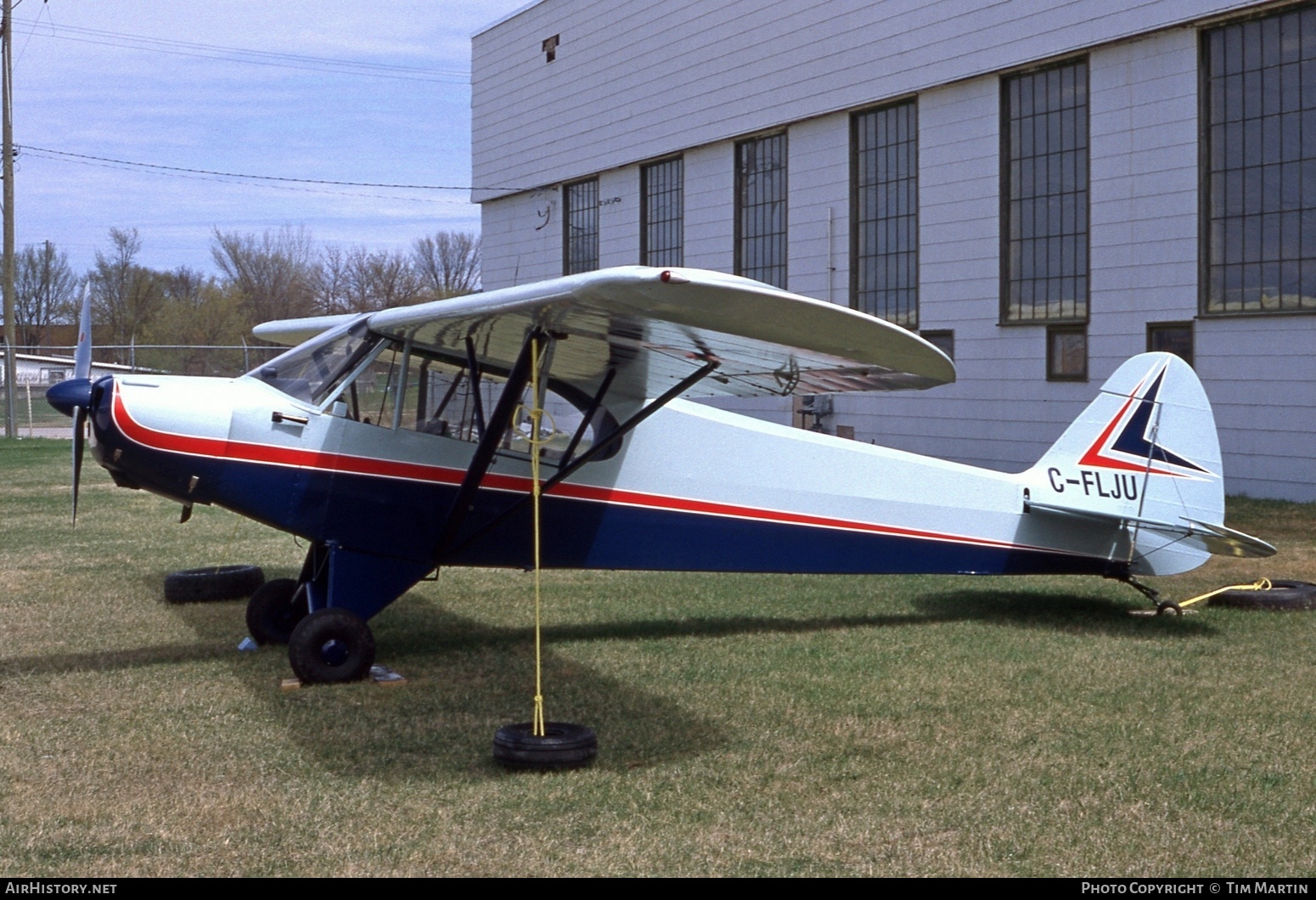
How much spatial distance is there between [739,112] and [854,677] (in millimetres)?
17115

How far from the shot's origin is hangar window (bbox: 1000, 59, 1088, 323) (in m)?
17.1

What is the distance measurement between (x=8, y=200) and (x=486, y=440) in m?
31.3

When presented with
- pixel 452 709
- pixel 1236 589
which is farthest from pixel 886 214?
pixel 452 709

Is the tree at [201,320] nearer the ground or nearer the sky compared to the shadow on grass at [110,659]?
nearer the sky

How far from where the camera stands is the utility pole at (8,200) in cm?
3094

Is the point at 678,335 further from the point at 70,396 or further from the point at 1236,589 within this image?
the point at 1236,589

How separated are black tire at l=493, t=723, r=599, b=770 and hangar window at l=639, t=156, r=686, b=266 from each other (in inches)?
756

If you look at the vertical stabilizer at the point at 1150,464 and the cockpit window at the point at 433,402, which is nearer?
the cockpit window at the point at 433,402

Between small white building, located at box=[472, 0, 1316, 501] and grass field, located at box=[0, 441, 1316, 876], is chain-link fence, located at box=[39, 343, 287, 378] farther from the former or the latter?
grass field, located at box=[0, 441, 1316, 876]

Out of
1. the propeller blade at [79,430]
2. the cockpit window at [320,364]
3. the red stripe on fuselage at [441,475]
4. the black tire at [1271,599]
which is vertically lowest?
the black tire at [1271,599]

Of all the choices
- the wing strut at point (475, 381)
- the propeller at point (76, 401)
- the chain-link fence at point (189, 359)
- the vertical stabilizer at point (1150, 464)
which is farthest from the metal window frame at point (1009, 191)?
the chain-link fence at point (189, 359)

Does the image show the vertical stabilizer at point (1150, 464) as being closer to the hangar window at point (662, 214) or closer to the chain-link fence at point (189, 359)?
the hangar window at point (662, 214)

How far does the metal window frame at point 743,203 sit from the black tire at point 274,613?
14.4 meters

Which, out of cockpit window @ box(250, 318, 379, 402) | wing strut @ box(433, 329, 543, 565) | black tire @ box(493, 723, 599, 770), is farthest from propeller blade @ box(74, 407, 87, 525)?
black tire @ box(493, 723, 599, 770)
